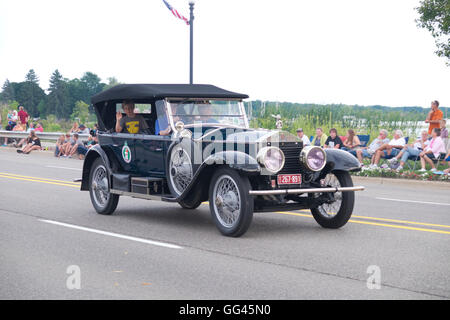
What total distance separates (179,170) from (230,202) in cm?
120

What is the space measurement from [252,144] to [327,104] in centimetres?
1780

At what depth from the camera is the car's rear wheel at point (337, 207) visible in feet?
28.0

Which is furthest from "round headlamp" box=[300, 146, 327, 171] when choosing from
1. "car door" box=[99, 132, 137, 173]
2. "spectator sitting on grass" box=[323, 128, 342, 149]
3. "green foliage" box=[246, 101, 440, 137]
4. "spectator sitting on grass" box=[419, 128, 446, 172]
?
"green foliage" box=[246, 101, 440, 137]

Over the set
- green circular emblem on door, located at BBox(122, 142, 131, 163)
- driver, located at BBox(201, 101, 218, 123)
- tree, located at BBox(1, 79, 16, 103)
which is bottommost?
green circular emblem on door, located at BBox(122, 142, 131, 163)

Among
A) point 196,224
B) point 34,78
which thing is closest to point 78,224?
point 196,224

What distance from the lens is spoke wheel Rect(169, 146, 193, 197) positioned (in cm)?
879

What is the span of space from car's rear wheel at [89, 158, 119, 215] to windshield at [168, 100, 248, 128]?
5.37ft

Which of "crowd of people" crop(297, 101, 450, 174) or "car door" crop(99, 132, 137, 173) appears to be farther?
"crowd of people" crop(297, 101, 450, 174)

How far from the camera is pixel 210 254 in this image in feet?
23.3

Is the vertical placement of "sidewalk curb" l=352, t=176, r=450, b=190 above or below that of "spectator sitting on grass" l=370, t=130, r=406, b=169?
below

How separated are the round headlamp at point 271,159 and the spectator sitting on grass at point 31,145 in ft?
71.2

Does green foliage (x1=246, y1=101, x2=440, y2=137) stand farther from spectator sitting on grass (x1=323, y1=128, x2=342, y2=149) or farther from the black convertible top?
the black convertible top

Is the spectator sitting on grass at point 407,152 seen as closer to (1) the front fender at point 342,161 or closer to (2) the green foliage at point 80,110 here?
(1) the front fender at point 342,161

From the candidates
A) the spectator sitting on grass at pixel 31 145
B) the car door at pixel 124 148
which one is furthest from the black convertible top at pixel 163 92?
the spectator sitting on grass at pixel 31 145
